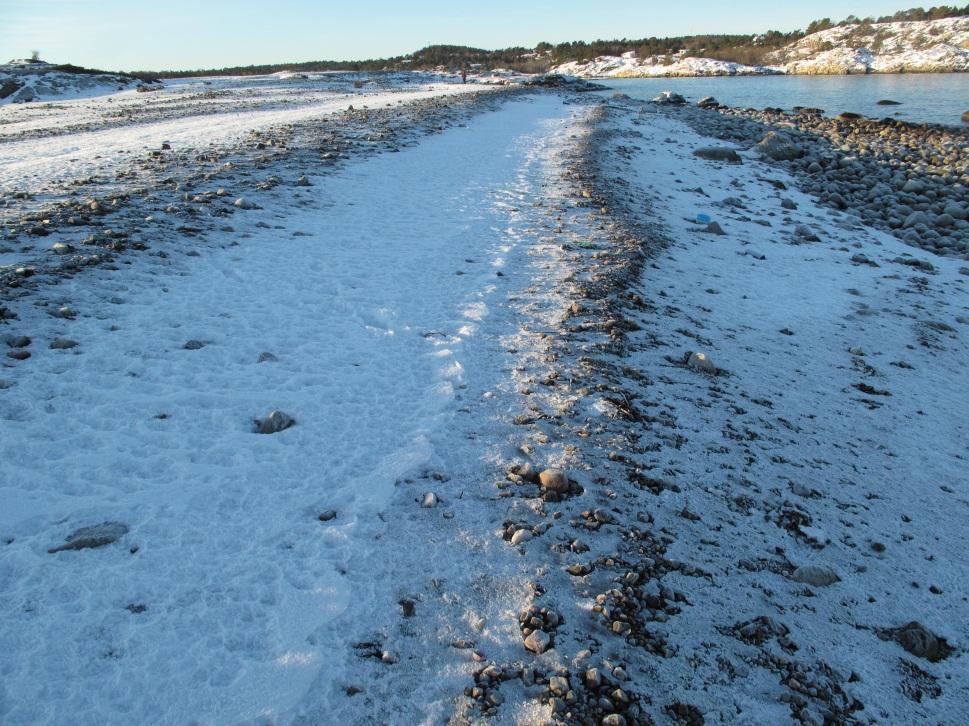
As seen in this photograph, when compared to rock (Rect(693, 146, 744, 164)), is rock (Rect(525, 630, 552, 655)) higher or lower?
lower

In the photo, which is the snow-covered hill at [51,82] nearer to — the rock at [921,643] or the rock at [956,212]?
the rock at [956,212]

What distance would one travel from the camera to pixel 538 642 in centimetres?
263

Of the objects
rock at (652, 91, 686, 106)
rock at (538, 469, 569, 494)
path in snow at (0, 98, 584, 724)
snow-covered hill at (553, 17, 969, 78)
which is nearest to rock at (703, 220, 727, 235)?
path in snow at (0, 98, 584, 724)

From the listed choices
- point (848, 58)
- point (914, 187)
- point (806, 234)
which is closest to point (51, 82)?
point (806, 234)

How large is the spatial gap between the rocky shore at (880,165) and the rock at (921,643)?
10103 millimetres

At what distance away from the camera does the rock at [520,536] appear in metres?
3.26

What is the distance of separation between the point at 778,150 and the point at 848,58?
78.2 m

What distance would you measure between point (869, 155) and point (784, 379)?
17.1 meters

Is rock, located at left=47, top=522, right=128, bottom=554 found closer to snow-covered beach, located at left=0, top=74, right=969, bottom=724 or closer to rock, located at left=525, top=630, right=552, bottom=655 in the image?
snow-covered beach, located at left=0, top=74, right=969, bottom=724

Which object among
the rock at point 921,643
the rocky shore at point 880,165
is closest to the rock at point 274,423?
the rock at point 921,643

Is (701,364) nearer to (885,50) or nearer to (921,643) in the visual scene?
(921,643)

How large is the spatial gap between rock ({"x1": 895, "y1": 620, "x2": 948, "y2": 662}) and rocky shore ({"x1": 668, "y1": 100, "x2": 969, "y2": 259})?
10103 millimetres

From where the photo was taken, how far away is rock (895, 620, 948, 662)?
289 centimetres

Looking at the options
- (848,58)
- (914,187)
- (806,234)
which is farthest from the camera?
(848,58)
